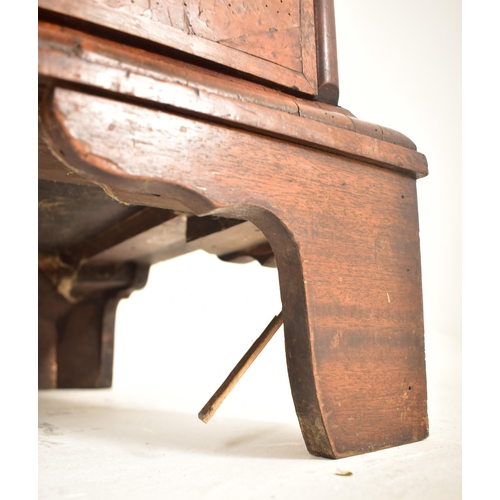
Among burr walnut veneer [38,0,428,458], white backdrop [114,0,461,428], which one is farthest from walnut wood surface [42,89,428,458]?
white backdrop [114,0,461,428]

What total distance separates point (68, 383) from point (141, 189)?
1.28 metres

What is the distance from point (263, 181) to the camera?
0.77m

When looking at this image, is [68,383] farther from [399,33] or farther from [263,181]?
[399,33]

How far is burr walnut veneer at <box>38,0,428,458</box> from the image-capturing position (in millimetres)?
644

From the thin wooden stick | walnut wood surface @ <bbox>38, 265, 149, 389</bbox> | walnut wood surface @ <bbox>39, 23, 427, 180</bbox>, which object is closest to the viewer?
walnut wood surface @ <bbox>39, 23, 427, 180</bbox>

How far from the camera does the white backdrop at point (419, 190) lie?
2211 mm

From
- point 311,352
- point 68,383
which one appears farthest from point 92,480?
point 68,383

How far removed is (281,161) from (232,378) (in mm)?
349

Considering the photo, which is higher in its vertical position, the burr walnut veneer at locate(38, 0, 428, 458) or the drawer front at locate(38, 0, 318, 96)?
the drawer front at locate(38, 0, 318, 96)

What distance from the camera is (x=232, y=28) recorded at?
2.65 feet

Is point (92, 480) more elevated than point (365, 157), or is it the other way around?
point (365, 157)

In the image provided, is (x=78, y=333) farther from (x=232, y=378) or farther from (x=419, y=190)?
(x=419, y=190)

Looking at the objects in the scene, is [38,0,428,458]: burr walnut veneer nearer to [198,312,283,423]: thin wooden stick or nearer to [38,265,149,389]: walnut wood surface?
[198,312,283,423]: thin wooden stick

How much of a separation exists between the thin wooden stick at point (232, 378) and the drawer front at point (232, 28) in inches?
15.8
